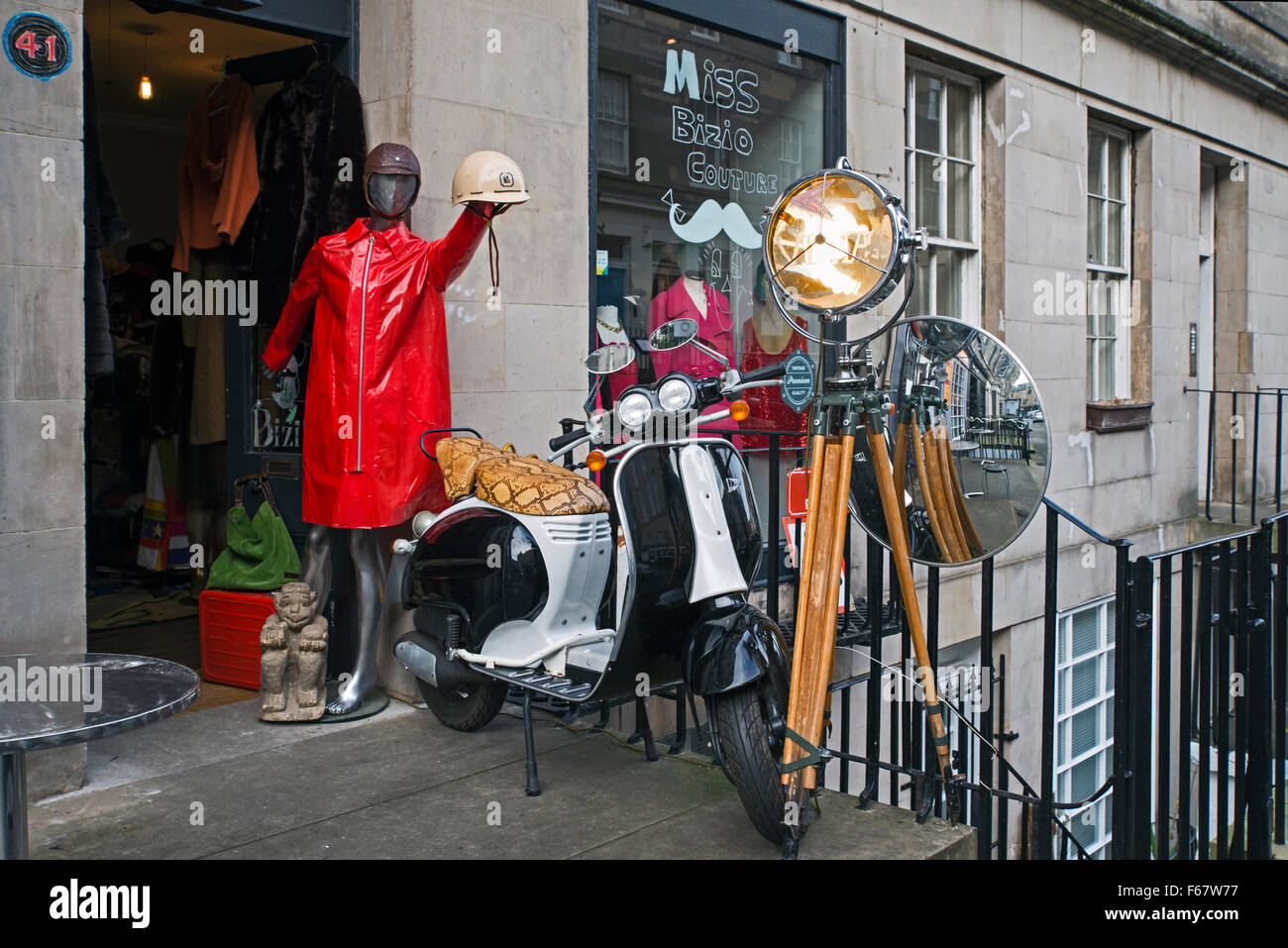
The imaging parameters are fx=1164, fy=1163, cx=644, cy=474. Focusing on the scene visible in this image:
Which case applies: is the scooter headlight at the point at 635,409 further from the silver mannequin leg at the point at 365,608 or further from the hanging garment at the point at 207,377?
the hanging garment at the point at 207,377

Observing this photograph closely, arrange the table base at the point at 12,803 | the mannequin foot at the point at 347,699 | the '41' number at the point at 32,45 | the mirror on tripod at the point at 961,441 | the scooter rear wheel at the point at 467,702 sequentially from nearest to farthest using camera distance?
the table base at the point at 12,803 → the mirror on tripod at the point at 961,441 → the '41' number at the point at 32,45 → the scooter rear wheel at the point at 467,702 → the mannequin foot at the point at 347,699

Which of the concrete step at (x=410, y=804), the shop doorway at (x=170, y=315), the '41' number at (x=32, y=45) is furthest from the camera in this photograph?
the shop doorway at (x=170, y=315)

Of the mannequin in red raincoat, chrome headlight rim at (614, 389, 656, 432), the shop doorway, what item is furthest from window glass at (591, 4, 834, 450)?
chrome headlight rim at (614, 389, 656, 432)

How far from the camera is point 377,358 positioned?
4.61m

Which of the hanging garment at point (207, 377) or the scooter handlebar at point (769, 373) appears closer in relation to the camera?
the scooter handlebar at point (769, 373)

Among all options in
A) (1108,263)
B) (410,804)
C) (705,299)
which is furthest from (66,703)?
(1108,263)

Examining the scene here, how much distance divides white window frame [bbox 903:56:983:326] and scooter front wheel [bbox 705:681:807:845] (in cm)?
515

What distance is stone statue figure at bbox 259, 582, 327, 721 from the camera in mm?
4609

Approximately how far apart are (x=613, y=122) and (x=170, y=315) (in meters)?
3.05

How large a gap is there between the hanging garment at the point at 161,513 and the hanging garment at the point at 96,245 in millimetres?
3295

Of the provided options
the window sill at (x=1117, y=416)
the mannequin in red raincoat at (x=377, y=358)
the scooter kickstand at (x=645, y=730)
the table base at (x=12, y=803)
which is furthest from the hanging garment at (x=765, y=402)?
the table base at (x=12, y=803)

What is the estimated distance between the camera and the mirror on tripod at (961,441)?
3.61 metres
